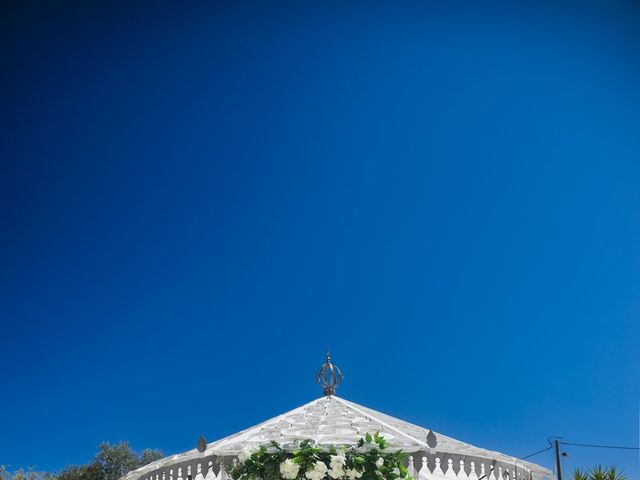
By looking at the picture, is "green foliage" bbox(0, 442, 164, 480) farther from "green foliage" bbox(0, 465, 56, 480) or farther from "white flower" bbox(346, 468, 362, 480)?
"white flower" bbox(346, 468, 362, 480)

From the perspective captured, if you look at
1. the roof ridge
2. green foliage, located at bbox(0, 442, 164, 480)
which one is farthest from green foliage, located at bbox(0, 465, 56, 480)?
the roof ridge

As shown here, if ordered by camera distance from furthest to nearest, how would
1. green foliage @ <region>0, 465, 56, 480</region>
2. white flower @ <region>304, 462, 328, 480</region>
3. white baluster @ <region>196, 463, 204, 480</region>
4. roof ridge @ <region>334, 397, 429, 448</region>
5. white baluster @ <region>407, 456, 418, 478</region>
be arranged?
green foliage @ <region>0, 465, 56, 480</region> → roof ridge @ <region>334, 397, 429, 448</region> → white baluster @ <region>196, 463, 204, 480</region> → white baluster @ <region>407, 456, 418, 478</region> → white flower @ <region>304, 462, 328, 480</region>

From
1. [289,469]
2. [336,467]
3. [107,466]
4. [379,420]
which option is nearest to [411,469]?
[336,467]

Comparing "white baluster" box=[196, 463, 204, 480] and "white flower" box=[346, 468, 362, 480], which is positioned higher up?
"white baluster" box=[196, 463, 204, 480]

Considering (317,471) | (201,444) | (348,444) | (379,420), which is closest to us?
(317,471)

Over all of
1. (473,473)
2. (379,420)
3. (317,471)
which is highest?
(379,420)

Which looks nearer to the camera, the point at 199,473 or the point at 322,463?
the point at 322,463

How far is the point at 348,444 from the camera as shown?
26.1 ft

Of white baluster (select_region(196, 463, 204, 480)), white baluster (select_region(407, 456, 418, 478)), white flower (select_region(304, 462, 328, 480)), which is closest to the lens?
white flower (select_region(304, 462, 328, 480))

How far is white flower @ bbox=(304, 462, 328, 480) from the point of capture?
715 cm

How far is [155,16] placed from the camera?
14961 mm

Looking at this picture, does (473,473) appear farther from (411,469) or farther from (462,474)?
(411,469)

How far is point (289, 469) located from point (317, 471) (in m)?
0.35

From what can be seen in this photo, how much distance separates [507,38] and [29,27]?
11589mm
